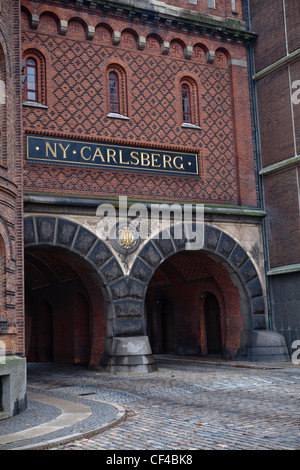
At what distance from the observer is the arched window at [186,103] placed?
70.5 feet

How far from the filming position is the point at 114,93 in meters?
20.2

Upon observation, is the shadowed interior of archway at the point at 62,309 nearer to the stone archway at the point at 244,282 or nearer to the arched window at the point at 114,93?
the stone archway at the point at 244,282

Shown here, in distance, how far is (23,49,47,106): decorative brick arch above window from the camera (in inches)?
737

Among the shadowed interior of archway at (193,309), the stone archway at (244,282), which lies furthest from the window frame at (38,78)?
the shadowed interior of archway at (193,309)

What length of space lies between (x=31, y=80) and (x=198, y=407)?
38.7ft

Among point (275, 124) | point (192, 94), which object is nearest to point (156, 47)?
point (192, 94)

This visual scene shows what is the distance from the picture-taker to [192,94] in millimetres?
21594

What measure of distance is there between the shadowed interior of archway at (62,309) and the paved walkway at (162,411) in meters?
2.60

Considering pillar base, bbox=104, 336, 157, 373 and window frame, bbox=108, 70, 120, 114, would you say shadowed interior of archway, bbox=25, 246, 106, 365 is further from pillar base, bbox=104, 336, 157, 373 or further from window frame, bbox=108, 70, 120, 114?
window frame, bbox=108, 70, 120, 114

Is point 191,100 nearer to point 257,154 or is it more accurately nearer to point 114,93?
point 114,93

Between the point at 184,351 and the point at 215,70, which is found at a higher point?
the point at 215,70

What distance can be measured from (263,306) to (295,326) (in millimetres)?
1296

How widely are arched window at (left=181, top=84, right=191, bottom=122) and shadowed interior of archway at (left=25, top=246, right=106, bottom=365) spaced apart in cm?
650

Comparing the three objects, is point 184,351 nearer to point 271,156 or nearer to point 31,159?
point 271,156
